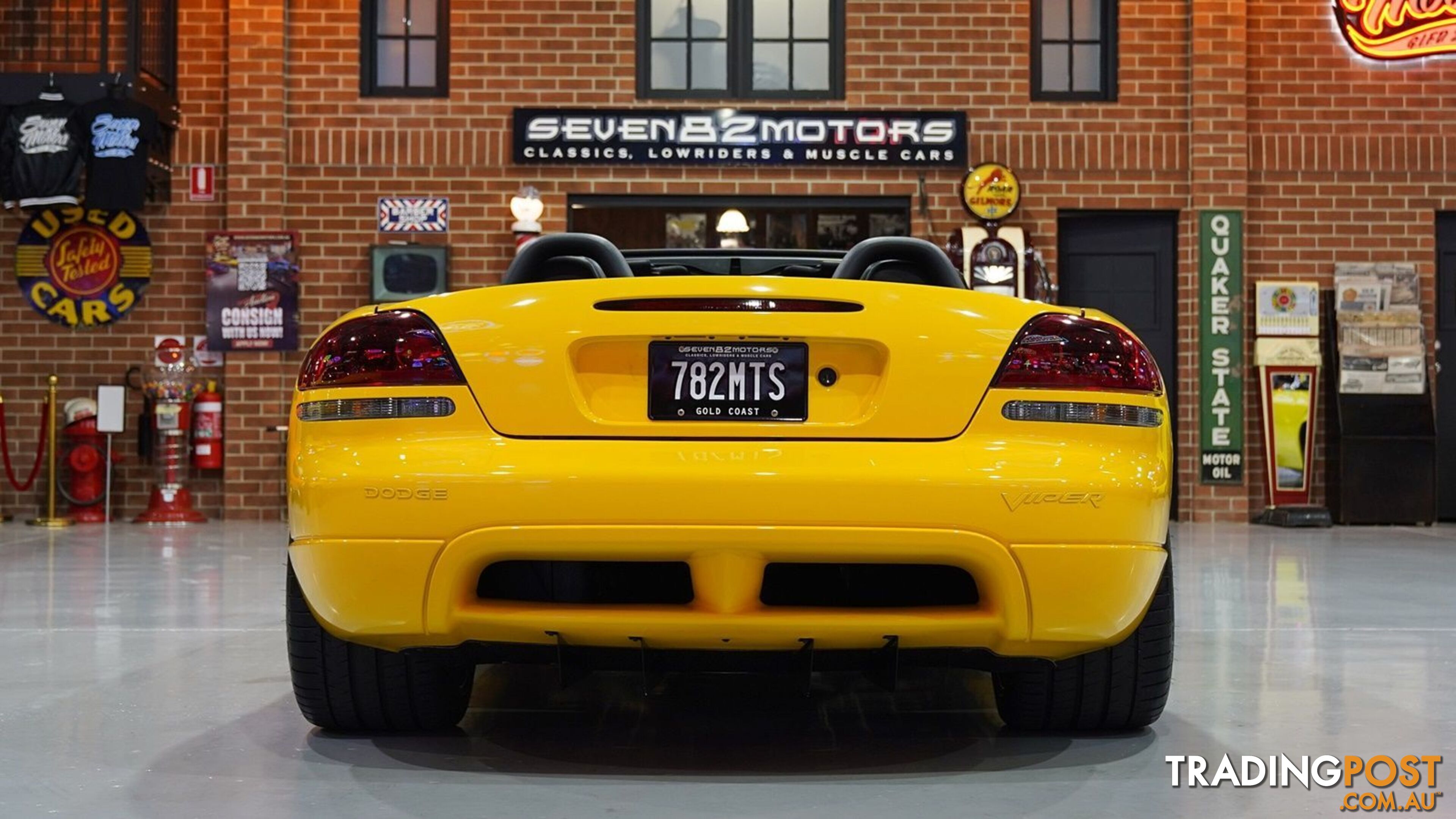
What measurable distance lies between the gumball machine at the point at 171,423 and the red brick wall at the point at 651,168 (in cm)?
39

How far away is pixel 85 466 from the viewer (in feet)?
38.3

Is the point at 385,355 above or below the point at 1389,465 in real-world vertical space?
above

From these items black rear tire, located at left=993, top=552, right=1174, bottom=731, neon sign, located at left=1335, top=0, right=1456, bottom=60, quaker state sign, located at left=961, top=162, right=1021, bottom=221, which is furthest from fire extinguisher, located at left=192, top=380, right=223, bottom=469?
black rear tire, located at left=993, top=552, right=1174, bottom=731

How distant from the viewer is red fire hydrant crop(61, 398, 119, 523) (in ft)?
38.3

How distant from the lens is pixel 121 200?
11258mm

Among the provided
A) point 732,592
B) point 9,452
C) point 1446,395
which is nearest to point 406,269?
point 9,452

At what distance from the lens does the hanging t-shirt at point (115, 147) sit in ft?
36.2

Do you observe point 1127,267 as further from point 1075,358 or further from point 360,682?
point 360,682

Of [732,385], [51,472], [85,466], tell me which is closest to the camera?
[732,385]

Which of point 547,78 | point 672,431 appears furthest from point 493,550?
Answer: point 547,78

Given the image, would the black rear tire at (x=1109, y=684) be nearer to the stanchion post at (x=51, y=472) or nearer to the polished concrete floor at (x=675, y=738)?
the polished concrete floor at (x=675, y=738)

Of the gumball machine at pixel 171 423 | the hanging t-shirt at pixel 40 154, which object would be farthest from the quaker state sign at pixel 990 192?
the hanging t-shirt at pixel 40 154

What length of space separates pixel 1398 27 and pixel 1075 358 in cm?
1060

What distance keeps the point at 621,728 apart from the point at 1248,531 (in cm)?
829
